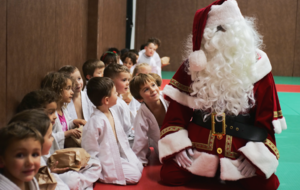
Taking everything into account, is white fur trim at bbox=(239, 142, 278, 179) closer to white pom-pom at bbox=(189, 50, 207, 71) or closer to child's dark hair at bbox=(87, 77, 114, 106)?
white pom-pom at bbox=(189, 50, 207, 71)

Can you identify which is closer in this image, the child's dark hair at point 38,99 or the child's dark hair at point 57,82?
the child's dark hair at point 38,99

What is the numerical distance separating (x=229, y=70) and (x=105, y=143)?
1.12m

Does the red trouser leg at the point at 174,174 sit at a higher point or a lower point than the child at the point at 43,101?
lower

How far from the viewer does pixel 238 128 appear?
2607 millimetres

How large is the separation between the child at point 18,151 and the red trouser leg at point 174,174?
137 cm

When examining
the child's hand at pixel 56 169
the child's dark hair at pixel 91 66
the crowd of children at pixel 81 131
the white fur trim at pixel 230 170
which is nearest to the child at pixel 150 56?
the child's dark hair at pixel 91 66

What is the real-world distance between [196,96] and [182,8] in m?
11.2

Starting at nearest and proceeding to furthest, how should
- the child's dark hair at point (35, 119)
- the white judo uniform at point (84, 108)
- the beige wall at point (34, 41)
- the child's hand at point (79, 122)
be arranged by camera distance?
1. the child's dark hair at point (35, 119)
2. the beige wall at point (34, 41)
3. the child's hand at point (79, 122)
4. the white judo uniform at point (84, 108)

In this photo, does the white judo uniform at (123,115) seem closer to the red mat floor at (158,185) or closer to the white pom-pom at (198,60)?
the red mat floor at (158,185)

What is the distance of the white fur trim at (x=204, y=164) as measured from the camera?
2.63 metres

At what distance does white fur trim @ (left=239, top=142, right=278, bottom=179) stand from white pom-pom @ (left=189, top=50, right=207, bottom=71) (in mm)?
669

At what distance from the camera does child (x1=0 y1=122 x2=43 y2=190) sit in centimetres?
157

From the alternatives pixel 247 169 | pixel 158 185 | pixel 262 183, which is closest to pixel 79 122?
pixel 158 185

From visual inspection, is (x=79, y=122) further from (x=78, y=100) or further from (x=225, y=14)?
(x=225, y=14)
